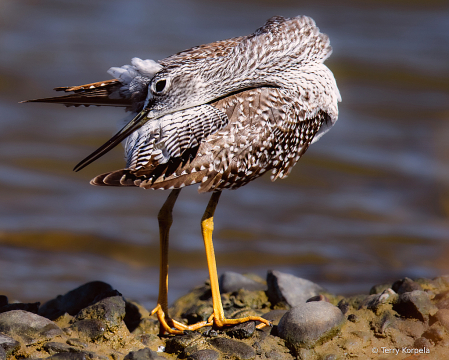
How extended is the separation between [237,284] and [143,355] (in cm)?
247

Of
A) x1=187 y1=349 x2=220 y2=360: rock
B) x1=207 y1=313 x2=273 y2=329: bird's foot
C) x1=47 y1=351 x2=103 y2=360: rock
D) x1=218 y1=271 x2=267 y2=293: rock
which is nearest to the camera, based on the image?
x1=47 y1=351 x2=103 y2=360: rock

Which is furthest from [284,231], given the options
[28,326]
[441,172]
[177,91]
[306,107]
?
[28,326]

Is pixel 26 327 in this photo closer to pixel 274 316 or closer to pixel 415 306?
pixel 274 316

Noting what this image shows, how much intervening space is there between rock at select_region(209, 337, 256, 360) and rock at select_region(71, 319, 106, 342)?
1.04 metres

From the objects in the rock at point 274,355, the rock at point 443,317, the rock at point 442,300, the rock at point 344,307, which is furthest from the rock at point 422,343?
the rock at point 274,355

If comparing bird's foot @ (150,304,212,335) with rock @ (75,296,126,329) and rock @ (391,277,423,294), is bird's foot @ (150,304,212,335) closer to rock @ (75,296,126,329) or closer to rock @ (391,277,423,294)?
rock @ (75,296,126,329)

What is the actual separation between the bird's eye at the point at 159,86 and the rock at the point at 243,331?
247 cm

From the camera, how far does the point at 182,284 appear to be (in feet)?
30.6

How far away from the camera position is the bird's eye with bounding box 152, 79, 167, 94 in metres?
5.55

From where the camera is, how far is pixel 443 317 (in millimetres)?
4977

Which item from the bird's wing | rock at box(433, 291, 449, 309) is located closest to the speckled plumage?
the bird's wing

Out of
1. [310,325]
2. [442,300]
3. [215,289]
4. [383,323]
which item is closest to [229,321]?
[215,289]

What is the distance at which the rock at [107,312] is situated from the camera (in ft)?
16.9

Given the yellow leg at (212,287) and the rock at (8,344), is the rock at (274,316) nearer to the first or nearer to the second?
the yellow leg at (212,287)
